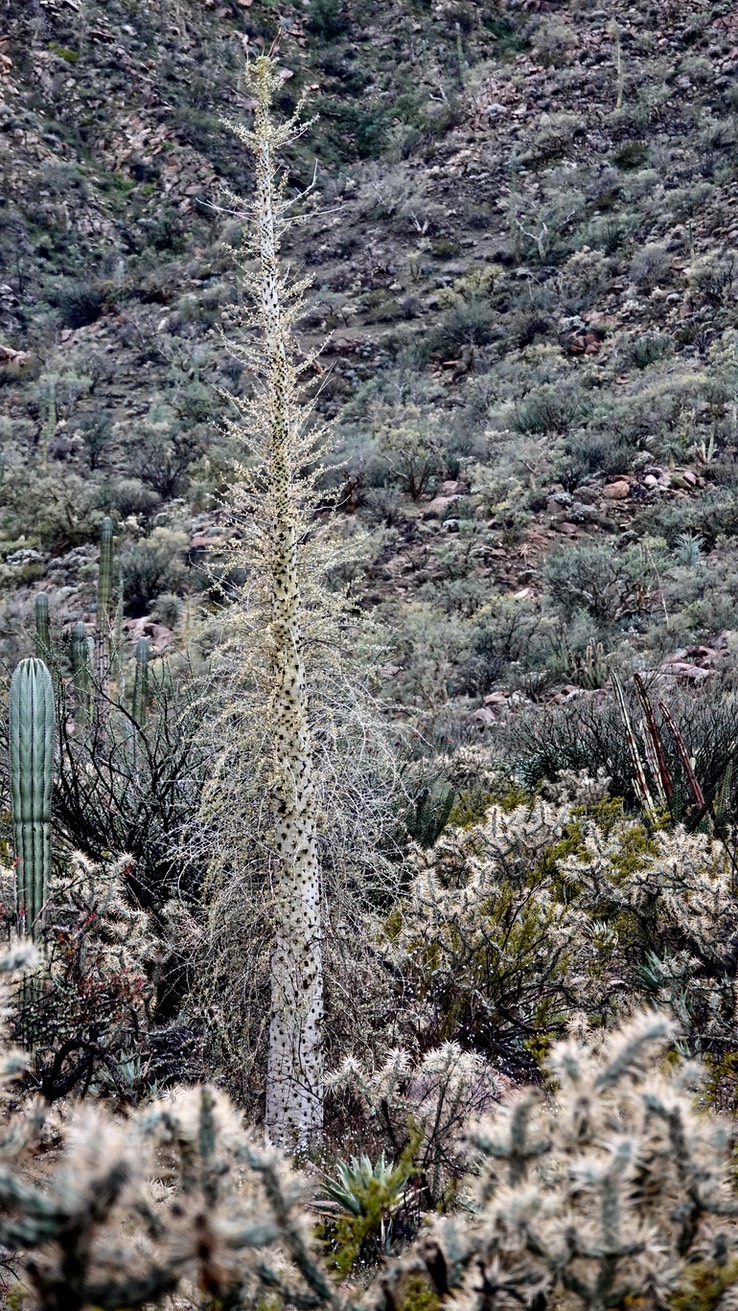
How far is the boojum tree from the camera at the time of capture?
369 cm

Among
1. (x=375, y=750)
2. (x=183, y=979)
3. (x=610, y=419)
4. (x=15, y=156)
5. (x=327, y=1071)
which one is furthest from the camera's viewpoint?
(x=15, y=156)

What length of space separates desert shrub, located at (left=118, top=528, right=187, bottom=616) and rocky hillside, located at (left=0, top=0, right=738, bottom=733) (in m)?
0.07

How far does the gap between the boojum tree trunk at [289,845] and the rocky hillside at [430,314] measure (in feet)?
15.2

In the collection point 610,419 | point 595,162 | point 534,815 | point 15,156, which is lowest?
point 534,815

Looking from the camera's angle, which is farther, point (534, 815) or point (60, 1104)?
point (534, 815)

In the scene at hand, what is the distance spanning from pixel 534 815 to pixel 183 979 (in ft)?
6.96

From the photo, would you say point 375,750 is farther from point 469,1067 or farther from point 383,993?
point 469,1067

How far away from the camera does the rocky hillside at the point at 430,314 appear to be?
14.3 metres

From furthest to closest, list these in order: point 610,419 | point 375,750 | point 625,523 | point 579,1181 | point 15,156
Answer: point 15,156 < point 610,419 < point 625,523 < point 375,750 < point 579,1181

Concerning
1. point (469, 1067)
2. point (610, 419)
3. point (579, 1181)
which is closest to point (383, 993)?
point (469, 1067)

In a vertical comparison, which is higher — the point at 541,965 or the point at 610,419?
the point at 610,419

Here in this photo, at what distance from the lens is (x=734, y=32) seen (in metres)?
27.5

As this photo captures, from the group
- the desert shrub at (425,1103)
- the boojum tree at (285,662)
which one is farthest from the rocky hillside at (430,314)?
the desert shrub at (425,1103)

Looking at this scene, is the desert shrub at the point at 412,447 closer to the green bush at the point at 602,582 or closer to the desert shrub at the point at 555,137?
the green bush at the point at 602,582
